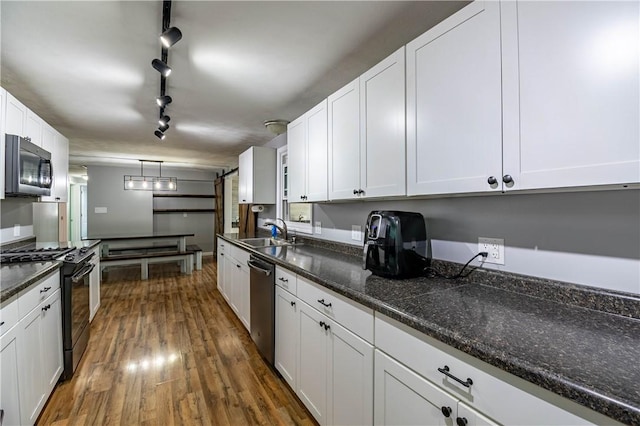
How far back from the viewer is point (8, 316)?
1.39 meters

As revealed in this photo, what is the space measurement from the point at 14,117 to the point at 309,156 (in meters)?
2.36

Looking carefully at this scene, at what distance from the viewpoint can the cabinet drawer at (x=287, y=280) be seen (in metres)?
1.92

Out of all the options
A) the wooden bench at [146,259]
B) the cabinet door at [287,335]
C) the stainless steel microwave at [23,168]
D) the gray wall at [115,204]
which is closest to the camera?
the cabinet door at [287,335]

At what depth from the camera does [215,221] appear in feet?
25.6

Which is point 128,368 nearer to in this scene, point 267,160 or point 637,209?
point 267,160

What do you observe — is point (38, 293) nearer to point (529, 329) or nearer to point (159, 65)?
point (159, 65)

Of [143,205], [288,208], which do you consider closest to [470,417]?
[288,208]

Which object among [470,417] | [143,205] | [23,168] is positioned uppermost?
[23,168]

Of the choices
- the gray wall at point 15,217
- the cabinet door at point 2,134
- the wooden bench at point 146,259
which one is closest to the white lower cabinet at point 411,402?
the cabinet door at point 2,134

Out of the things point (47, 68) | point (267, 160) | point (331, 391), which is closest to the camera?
point (331, 391)

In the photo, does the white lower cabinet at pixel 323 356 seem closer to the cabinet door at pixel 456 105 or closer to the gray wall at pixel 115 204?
the cabinet door at pixel 456 105

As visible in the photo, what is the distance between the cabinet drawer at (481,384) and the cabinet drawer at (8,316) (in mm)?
1769

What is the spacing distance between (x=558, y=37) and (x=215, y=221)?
781cm

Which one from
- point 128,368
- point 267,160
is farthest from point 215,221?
point 128,368
